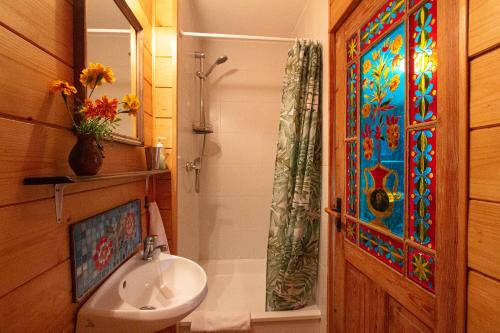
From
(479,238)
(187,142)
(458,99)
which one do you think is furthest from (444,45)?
(187,142)

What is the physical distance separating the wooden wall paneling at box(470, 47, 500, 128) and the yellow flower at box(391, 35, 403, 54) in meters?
0.34

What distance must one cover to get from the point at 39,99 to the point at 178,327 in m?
1.43

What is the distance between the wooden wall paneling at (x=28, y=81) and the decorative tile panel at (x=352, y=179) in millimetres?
1163

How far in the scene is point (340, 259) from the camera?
3.97ft

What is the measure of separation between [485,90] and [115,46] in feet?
4.18

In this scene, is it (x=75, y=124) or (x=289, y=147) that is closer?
(x=75, y=124)

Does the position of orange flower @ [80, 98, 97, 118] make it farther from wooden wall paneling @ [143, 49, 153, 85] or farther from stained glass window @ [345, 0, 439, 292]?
stained glass window @ [345, 0, 439, 292]

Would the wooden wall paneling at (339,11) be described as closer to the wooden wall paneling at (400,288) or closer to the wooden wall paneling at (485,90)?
the wooden wall paneling at (485,90)

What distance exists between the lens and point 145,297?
1.00 meters

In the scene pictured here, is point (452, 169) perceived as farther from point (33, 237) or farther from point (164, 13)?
point (164, 13)

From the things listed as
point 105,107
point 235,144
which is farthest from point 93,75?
point 235,144

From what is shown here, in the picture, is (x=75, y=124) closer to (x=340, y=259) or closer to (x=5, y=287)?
(x=5, y=287)

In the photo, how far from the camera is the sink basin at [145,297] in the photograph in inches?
27.8

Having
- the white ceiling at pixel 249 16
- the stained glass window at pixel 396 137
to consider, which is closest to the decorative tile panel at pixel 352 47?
the stained glass window at pixel 396 137
